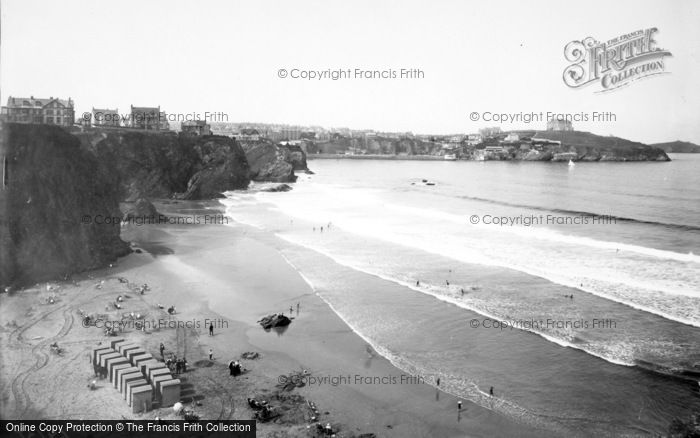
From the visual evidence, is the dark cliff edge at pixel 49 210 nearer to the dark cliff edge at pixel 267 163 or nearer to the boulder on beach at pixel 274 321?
the boulder on beach at pixel 274 321

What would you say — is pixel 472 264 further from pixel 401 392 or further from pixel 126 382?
pixel 126 382

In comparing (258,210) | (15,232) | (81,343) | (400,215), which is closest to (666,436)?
(81,343)

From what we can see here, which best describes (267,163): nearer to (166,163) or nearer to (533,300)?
(166,163)

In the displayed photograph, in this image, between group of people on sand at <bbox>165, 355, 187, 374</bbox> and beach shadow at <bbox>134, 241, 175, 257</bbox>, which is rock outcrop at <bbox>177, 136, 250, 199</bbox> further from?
group of people on sand at <bbox>165, 355, 187, 374</bbox>

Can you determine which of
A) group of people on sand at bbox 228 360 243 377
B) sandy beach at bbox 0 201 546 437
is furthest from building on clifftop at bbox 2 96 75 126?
group of people on sand at bbox 228 360 243 377

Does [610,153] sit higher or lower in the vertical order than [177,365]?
higher

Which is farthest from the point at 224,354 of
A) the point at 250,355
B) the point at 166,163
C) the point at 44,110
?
the point at 166,163
